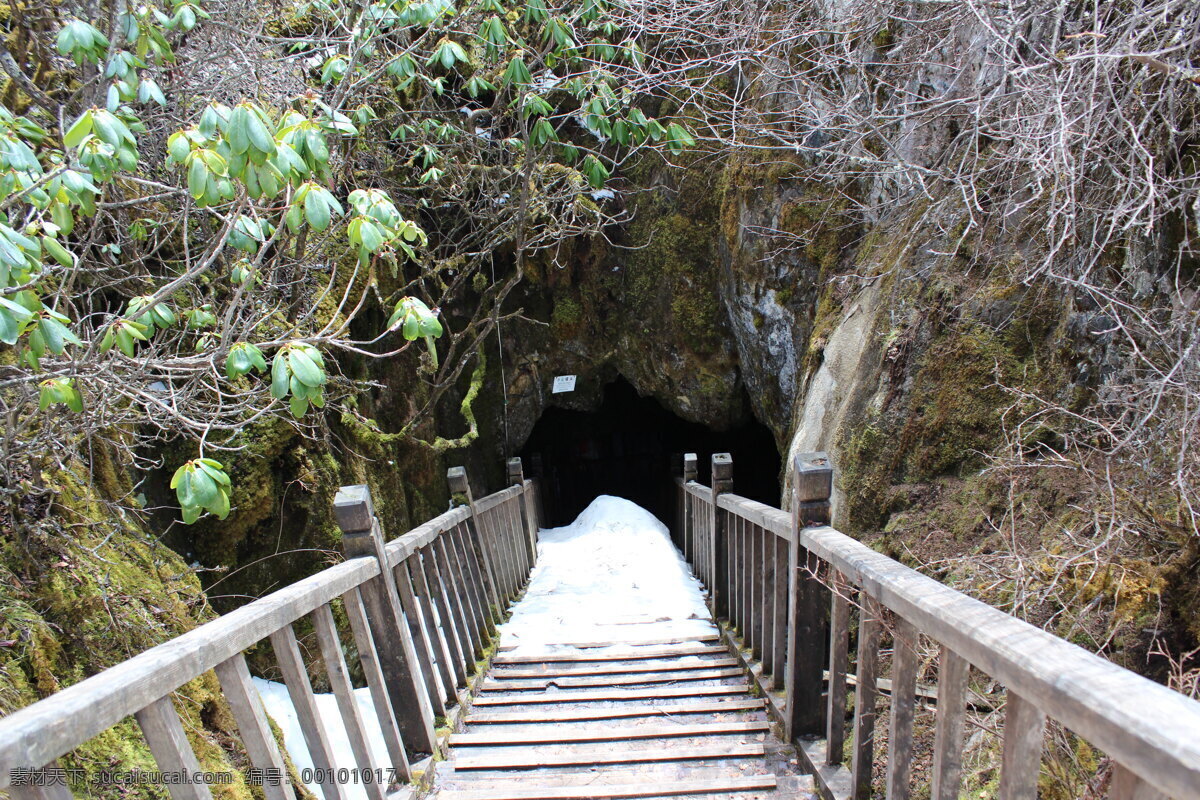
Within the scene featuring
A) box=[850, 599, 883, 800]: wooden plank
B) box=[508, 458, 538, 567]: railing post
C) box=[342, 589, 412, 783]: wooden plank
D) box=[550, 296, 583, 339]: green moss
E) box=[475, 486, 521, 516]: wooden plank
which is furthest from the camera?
box=[550, 296, 583, 339]: green moss

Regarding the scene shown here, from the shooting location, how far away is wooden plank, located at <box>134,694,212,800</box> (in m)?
1.18

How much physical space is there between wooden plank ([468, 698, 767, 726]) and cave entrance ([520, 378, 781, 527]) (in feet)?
26.2

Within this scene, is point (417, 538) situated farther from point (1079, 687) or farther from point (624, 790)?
point (1079, 687)

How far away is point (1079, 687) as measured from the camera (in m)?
0.88

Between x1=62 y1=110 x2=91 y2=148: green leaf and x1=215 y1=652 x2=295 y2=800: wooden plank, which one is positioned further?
x1=62 y1=110 x2=91 y2=148: green leaf

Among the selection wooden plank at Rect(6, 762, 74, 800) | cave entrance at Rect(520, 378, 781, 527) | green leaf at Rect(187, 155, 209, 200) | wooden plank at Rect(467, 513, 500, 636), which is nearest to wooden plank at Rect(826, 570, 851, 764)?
wooden plank at Rect(6, 762, 74, 800)

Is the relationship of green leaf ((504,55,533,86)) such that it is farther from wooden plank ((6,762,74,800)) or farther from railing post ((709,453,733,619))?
wooden plank ((6,762,74,800))

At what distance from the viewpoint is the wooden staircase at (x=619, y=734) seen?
7.45 feet

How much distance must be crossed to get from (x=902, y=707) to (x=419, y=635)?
1828 mm

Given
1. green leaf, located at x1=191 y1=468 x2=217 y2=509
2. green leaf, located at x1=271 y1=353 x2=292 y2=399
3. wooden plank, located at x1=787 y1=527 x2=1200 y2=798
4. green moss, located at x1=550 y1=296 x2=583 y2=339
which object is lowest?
wooden plank, located at x1=787 y1=527 x2=1200 y2=798

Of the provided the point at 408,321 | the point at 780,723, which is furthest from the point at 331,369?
the point at 780,723

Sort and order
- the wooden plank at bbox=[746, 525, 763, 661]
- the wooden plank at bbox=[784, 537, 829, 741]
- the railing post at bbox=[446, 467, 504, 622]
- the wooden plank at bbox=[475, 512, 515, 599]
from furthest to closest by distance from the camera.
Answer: the wooden plank at bbox=[475, 512, 515, 599] → the railing post at bbox=[446, 467, 504, 622] → the wooden plank at bbox=[746, 525, 763, 661] → the wooden plank at bbox=[784, 537, 829, 741]

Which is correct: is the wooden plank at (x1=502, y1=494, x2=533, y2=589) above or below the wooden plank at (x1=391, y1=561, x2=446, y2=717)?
below

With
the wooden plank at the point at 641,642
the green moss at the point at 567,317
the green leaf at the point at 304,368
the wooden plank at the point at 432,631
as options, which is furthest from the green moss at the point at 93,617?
the green moss at the point at 567,317
